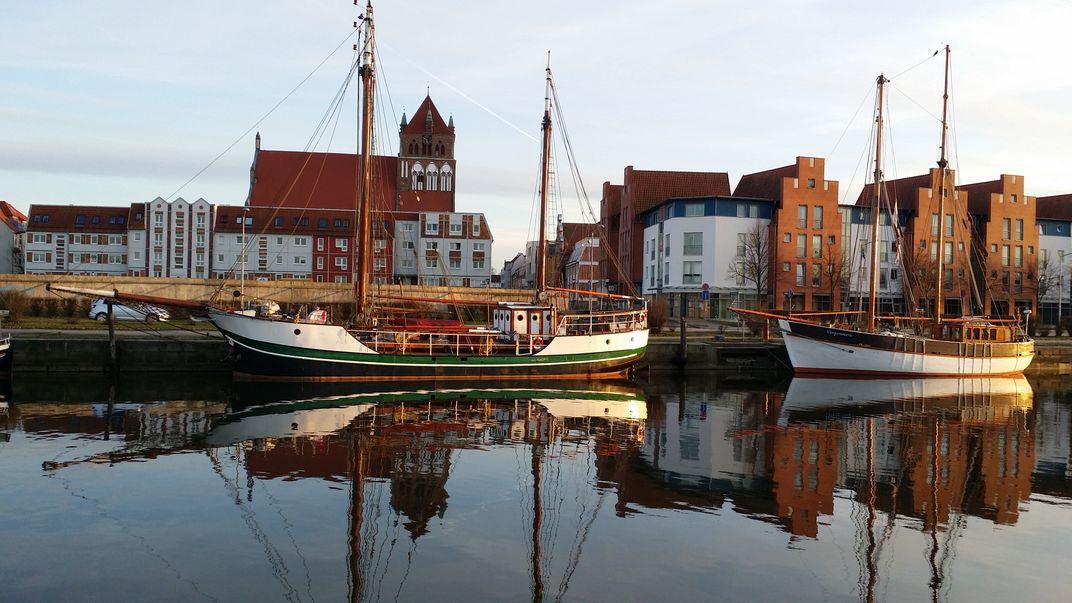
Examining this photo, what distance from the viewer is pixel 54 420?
2197 centimetres

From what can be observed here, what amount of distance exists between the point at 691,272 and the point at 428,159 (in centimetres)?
4680

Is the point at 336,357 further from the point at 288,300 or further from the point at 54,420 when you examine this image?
the point at 288,300

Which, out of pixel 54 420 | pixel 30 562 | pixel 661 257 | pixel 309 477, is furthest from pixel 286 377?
pixel 661 257

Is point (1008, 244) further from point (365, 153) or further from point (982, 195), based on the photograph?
point (365, 153)

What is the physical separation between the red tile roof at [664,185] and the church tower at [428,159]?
31276 mm

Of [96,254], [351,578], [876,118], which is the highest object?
[876,118]

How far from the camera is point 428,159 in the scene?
104 meters

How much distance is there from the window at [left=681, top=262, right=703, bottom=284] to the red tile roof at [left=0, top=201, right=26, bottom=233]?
80787 mm

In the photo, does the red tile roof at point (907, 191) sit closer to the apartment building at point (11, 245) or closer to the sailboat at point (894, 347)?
the sailboat at point (894, 347)

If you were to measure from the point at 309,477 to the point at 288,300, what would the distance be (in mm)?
44237

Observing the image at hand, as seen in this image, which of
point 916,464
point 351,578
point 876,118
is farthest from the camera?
point 876,118

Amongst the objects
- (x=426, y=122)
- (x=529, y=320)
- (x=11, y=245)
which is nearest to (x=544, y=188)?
(x=529, y=320)

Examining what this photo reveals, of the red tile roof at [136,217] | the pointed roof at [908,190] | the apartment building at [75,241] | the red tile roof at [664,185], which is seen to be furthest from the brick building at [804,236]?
the apartment building at [75,241]

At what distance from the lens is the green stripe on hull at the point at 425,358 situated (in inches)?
1241
